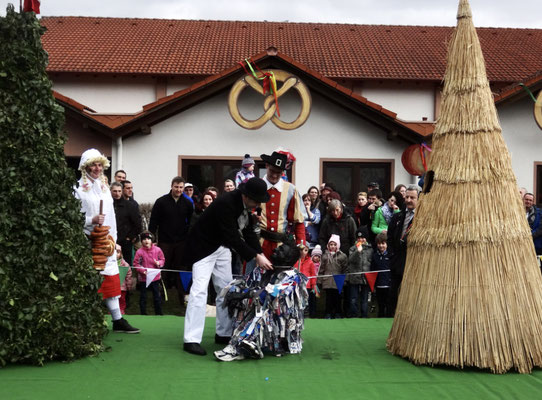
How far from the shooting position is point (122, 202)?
35.7 feet

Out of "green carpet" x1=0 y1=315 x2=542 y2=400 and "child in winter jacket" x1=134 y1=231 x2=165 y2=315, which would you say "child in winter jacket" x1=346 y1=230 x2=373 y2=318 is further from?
"green carpet" x1=0 y1=315 x2=542 y2=400

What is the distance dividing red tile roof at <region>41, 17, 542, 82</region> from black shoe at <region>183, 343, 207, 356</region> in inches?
635

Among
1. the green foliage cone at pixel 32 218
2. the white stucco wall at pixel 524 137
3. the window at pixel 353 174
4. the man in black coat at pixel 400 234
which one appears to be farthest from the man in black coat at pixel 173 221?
the white stucco wall at pixel 524 137

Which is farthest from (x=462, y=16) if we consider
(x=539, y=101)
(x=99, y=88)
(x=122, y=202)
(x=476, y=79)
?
(x=99, y=88)

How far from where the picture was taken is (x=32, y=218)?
6164mm

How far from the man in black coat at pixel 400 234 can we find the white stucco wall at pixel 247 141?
8331 millimetres

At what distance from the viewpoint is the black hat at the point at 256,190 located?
22.4 ft

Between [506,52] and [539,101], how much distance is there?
10.8 metres

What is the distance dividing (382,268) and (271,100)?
710 cm

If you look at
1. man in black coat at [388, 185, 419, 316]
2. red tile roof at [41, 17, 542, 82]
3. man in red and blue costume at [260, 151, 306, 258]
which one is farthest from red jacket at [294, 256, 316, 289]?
red tile roof at [41, 17, 542, 82]

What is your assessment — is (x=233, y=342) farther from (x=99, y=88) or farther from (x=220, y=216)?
(x=99, y=88)

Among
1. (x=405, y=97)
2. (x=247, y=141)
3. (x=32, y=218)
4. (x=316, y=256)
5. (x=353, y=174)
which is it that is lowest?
(x=316, y=256)

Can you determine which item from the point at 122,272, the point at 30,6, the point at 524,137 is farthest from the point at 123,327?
the point at 524,137

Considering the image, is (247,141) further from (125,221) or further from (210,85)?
(125,221)
